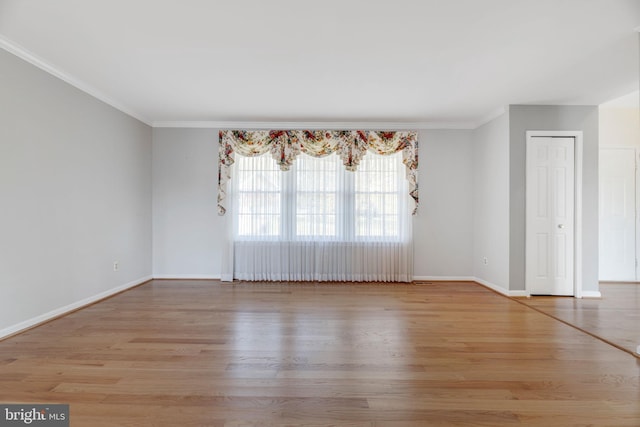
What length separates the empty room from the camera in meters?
2.21

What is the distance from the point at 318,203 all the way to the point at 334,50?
9.25ft

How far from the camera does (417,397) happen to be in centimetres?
204

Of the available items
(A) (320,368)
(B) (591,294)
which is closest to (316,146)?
(A) (320,368)

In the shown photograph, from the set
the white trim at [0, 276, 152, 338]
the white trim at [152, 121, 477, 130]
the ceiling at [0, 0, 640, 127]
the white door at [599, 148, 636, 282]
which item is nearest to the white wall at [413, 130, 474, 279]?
the white trim at [152, 121, 477, 130]

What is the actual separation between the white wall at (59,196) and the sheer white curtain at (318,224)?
67.3 inches

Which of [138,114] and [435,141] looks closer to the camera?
[138,114]

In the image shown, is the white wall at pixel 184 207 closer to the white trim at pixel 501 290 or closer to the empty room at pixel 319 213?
the empty room at pixel 319 213

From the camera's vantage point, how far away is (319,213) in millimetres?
5539

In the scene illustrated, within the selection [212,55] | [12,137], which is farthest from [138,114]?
[212,55]

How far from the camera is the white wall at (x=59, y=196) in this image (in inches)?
119

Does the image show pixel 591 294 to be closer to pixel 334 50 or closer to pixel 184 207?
pixel 334 50

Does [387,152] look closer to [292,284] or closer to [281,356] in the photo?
[292,284]

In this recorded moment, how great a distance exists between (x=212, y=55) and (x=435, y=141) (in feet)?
12.8

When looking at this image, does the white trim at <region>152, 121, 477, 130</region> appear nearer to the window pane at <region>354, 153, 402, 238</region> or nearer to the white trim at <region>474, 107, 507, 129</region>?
the white trim at <region>474, 107, 507, 129</region>
